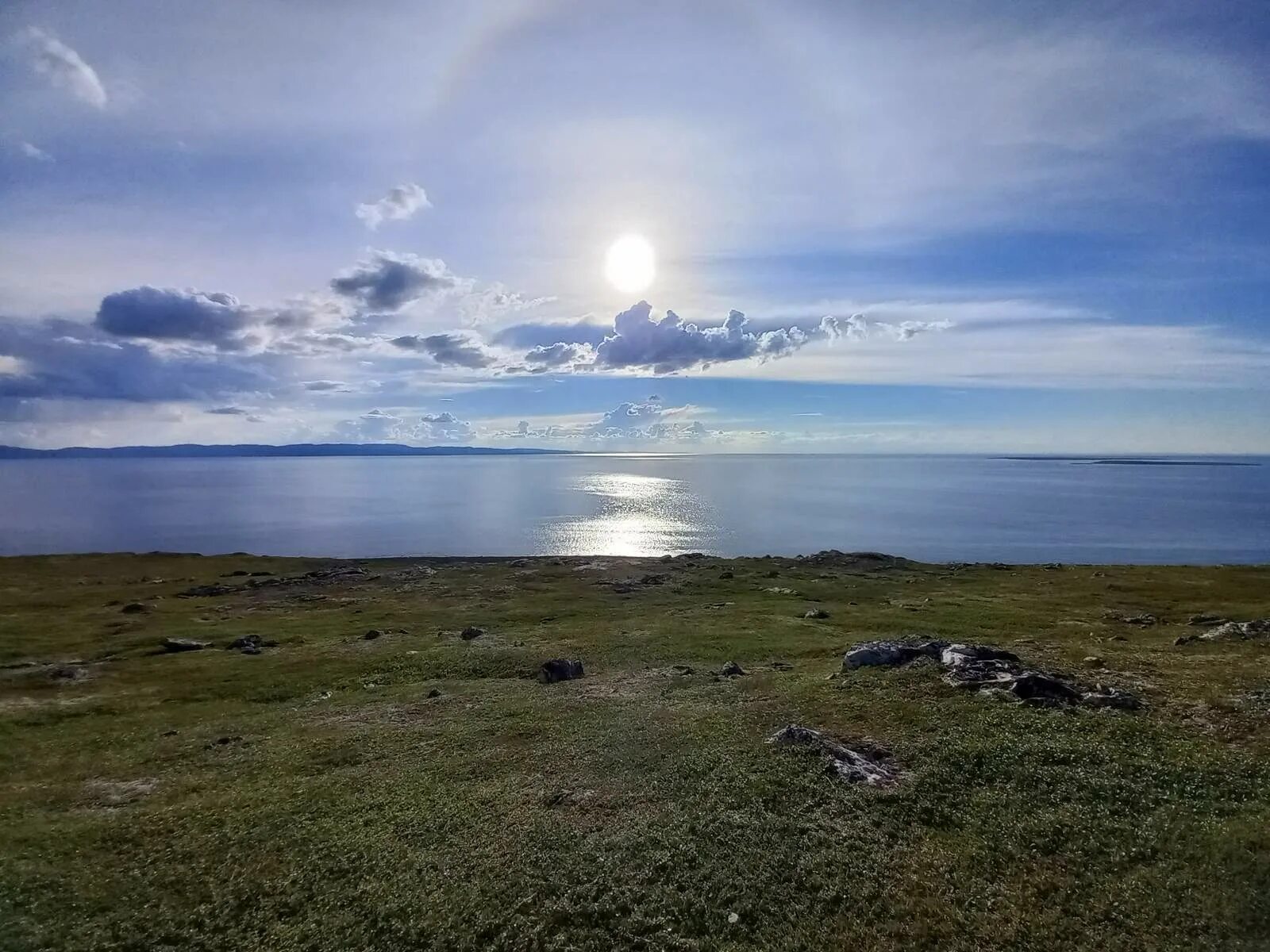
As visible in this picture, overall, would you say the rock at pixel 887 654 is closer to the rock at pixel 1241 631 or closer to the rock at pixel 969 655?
the rock at pixel 969 655

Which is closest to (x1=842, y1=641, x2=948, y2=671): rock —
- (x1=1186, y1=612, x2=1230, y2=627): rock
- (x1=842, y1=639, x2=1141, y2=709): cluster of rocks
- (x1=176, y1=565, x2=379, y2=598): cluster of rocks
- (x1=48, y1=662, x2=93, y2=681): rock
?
(x1=842, y1=639, x2=1141, y2=709): cluster of rocks

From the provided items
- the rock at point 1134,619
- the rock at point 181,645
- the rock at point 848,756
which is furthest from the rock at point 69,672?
the rock at point 1134,619

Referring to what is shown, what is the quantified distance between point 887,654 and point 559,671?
2080 cm

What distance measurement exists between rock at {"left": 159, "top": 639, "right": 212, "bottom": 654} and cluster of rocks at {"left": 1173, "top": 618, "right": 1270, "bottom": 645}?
77325 mm

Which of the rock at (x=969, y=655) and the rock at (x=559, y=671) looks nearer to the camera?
the rock at (x=969, y=655)

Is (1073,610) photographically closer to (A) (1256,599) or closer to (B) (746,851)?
(A) (1256,599)

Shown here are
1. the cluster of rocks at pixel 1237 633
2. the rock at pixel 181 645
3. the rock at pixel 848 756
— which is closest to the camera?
the rock at pixel 848 756

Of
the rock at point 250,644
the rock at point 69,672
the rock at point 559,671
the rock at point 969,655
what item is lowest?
the rock at point 250,644

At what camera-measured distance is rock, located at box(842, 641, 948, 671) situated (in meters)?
41.2

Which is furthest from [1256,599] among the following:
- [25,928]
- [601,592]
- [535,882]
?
[25,928]

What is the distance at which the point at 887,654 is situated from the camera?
41500mm

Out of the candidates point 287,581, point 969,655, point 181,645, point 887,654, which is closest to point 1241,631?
point 969,655

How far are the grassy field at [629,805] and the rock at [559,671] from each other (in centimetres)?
130

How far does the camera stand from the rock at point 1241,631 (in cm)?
4819
